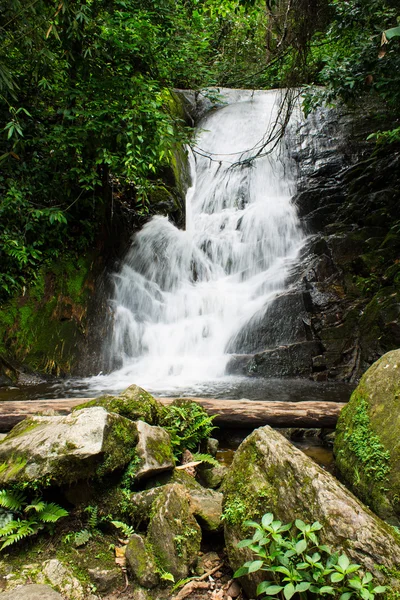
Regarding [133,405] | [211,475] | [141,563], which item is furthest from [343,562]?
[133,405]

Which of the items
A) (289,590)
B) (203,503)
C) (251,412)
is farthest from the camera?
(251,412)

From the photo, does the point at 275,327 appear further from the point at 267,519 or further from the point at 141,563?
the point at 141,563

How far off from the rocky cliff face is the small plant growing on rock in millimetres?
5420

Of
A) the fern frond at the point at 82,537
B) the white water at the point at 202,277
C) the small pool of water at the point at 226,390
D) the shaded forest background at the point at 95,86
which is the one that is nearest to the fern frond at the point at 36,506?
the fern frond at the point at 82,537

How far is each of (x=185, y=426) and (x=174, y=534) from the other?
1.50m

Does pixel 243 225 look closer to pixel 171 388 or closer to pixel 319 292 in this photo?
pixel 319 292

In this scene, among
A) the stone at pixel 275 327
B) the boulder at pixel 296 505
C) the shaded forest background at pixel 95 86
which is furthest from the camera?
the stone at pixel 275 327

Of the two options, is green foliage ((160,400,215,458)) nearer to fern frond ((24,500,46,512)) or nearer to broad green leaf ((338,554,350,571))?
fern frond ((24,500,46,512))

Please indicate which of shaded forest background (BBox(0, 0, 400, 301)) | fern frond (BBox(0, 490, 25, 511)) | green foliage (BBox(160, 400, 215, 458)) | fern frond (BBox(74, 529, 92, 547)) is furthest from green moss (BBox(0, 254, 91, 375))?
fern frond (BBox(74, 529, 92, 547))

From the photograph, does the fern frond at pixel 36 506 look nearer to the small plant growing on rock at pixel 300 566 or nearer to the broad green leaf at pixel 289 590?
the small plant growing on rock at pixel 300 566

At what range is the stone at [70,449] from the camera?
244 centimetres

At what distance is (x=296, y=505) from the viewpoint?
7.27 ft

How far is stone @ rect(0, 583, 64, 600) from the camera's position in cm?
186

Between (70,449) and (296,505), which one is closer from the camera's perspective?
(296,505)
